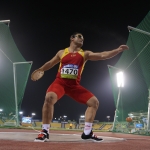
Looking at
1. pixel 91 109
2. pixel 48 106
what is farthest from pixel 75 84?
pixel 48 106

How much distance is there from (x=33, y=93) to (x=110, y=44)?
99.8 feet

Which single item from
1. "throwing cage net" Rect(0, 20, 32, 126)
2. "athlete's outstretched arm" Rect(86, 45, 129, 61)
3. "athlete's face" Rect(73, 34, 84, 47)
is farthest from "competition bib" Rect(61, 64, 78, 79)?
"throwing cage net" Rect(0, 20, 32, 126)

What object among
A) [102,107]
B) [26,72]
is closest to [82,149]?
[26,72]

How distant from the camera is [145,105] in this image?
39.4 feet

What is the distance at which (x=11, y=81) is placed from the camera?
13516mm

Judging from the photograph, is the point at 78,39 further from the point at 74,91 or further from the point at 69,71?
the point at 74,91

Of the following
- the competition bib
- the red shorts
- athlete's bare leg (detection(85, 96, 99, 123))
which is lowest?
athlete's bare leg (detection(85, 96, 99, 123))

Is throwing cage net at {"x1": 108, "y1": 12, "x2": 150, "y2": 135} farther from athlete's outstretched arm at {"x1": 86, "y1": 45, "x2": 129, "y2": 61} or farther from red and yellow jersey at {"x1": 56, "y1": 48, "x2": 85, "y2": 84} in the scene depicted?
red and yellow jersey at {"x1": 56, "y1": 48, "x2": 85, "y2": 84}

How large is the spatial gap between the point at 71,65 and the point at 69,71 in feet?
0.44

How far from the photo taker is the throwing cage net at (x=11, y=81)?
1222 centimetres

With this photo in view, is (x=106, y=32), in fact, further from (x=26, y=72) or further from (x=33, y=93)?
(x=33, y=93)

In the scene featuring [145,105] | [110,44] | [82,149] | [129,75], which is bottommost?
Answer: [82,149]

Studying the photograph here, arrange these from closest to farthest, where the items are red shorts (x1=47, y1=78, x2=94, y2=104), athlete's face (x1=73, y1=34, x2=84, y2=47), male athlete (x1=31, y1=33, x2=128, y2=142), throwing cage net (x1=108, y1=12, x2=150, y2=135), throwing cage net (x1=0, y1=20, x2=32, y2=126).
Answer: male athlete (x1=31, y1=33, x2=128, y2=142) < red shorts (x1=47, y1=78, x2=94, y2=104) < athlete's face (x1=73, y1=34, x2=84, y2=47) < throwing cage net (x1=108, y1=12, x2=150, y2=135) < throwing cage net (x1=0, y1=20, x2=32, y2=126)

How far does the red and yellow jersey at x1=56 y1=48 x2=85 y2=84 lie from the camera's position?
4.31m
